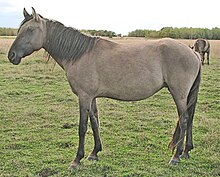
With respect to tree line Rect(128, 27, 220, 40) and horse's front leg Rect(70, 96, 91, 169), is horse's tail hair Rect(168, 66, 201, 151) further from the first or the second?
tree line Rect(128, 27, 220, 40)

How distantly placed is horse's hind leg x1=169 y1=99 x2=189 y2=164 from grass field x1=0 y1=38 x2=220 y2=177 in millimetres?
156

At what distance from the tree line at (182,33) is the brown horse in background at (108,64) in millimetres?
36551

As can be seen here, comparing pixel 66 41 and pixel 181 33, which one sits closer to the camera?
pixel 66 41

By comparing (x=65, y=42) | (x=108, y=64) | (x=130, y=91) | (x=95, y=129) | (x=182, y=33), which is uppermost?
(x=182, y=33)

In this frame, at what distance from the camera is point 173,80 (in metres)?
4.66

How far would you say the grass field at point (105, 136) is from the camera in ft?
15.0

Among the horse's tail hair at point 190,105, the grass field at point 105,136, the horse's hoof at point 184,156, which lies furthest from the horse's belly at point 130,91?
the horse's hoof at point 184,156

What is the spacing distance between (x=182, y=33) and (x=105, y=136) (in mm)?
40627

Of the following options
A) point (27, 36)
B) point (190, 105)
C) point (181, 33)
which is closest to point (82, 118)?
point (27, 36)

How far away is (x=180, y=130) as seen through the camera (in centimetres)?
486

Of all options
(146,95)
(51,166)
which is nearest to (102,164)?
(51,166)

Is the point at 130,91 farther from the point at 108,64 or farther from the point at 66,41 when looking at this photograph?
the point at 66,41

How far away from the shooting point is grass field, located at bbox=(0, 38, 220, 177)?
4.56 meters

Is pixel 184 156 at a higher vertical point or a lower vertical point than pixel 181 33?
lower
